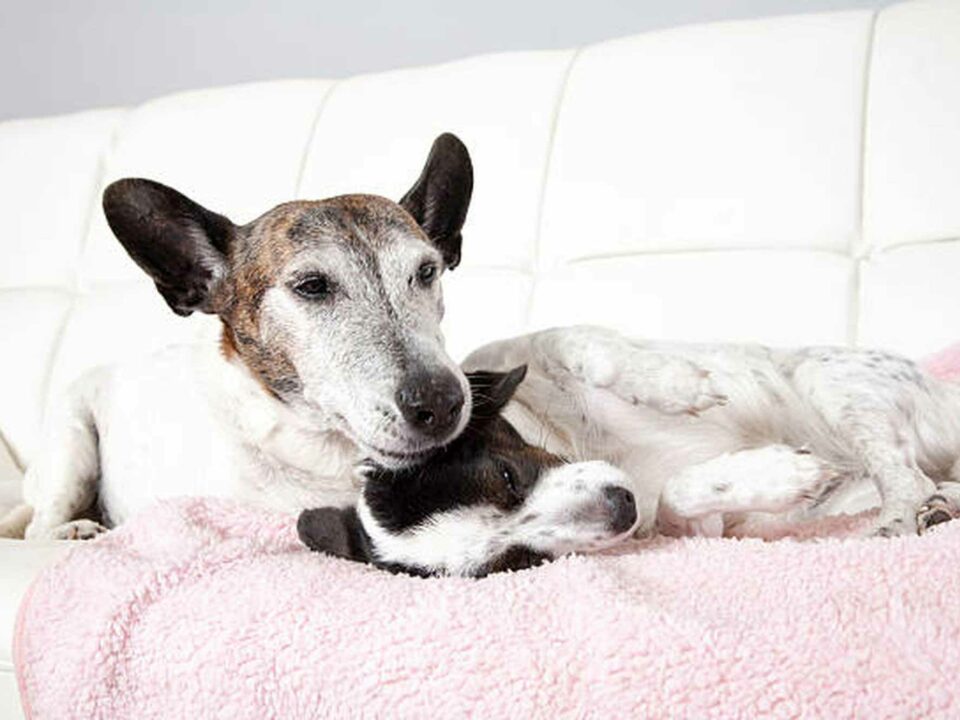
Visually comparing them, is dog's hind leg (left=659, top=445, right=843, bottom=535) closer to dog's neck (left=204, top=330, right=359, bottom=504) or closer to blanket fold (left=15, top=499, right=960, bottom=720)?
blanket fold (left=15, top=499, right=960, bottom=720)

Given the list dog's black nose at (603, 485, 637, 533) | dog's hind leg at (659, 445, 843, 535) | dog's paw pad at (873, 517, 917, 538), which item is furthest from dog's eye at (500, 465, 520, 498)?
dog's paw pad at (873, 517, 917, 538)

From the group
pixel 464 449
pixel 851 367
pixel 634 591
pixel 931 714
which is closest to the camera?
pixel 931 714

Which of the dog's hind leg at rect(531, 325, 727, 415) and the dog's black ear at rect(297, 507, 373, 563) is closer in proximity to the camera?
the dog's black ear at rect(297, 507, 373, 563)

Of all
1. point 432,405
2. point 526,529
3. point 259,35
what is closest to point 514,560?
point 526,529

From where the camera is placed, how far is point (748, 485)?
4.45 feet

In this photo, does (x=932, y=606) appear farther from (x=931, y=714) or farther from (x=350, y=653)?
(x=350, y=653)

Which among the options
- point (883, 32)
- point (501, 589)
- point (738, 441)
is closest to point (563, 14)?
point (883, 32)

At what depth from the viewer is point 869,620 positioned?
1.02 meters

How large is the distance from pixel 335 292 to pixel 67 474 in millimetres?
803

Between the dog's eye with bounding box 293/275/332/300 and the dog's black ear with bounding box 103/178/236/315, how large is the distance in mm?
217

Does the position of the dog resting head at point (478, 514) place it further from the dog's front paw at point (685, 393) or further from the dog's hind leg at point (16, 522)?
the dog's hind leg at point (16, 522)

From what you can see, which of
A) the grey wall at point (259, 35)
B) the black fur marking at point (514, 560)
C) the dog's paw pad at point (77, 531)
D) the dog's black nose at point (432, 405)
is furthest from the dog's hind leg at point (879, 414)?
the grey wall at point (259, 35)

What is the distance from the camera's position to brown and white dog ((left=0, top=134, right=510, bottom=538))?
144 centimetres

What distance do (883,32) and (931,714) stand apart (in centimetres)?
176
